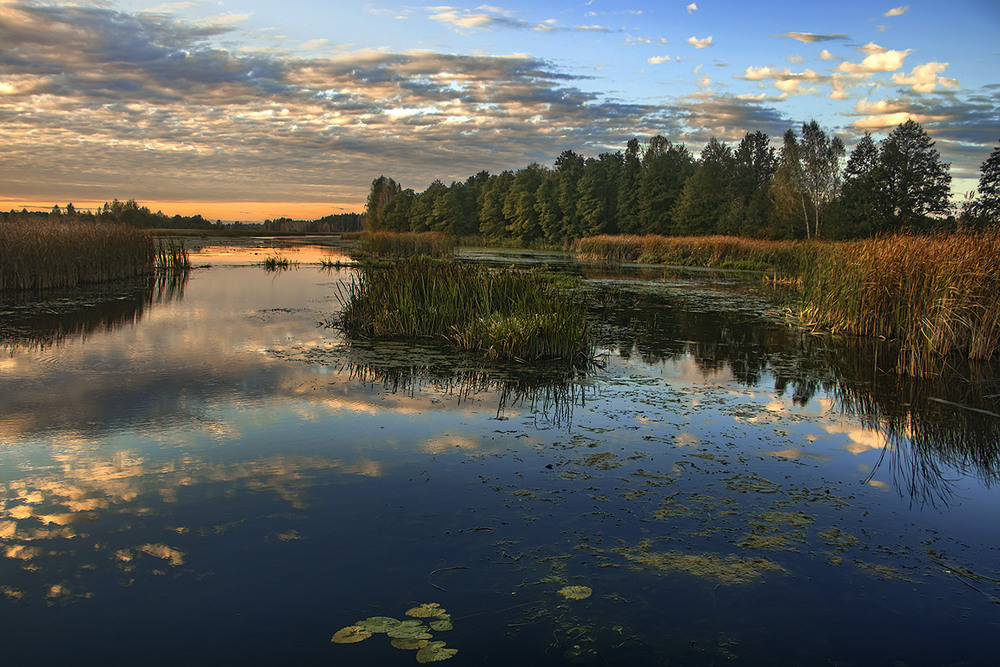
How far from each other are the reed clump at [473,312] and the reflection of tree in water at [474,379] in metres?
0.53

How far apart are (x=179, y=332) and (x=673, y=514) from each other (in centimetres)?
1153

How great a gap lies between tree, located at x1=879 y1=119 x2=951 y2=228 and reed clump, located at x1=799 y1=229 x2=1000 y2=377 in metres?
40.5

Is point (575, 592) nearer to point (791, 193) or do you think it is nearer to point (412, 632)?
point (412, 632)

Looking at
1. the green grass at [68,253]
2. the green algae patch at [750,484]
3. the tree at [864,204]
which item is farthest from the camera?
the tree at [864,204]

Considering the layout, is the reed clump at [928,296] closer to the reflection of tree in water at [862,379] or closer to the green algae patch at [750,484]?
the reflection of tree in water at [862,379]

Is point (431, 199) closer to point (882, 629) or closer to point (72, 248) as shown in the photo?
point (72, 248)

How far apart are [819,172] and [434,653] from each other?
6046 centimetres

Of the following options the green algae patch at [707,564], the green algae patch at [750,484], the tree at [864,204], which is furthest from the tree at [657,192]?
the green algae patch at [707,564]

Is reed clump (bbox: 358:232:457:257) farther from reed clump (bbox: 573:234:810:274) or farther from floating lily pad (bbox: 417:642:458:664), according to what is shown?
floating lily pad (bbox: 417:642:458:664)

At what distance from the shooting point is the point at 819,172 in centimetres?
5528

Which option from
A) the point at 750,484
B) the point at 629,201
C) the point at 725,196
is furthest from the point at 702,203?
the point at 750,484

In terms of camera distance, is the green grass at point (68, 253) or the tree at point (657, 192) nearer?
the green grass at point (68, 253)

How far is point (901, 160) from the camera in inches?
2012

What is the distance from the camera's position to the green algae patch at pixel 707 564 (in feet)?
14.0
